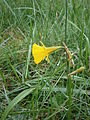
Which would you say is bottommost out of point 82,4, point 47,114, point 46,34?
point 47,114

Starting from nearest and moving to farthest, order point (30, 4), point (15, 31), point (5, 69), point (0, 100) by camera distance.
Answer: point (0, 100), point (5, 69), point (15, 31), point (30, 4)

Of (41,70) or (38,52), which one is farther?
(41,70)

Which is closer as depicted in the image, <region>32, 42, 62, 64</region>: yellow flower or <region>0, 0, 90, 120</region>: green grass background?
<region>32, 42, 62, 64</region>: yellow flower

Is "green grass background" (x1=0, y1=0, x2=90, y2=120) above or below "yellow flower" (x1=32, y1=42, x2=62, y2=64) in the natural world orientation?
below

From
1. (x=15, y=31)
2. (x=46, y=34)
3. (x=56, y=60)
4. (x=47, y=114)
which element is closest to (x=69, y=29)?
(x=46, y=34)

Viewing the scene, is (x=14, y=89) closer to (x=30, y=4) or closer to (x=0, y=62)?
(x=0, y=62)

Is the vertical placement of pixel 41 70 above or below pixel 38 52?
below

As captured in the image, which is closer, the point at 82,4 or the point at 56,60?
the point at 56,60

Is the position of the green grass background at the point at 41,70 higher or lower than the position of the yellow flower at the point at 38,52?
lower
